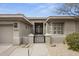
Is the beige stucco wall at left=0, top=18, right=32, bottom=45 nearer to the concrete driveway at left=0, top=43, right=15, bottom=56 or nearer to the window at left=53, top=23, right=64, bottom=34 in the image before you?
the concrete driveway at left=0, top=43, right=15, bottom=56

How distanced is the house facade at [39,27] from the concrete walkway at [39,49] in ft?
0.70

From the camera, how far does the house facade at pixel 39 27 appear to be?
32.0 feet

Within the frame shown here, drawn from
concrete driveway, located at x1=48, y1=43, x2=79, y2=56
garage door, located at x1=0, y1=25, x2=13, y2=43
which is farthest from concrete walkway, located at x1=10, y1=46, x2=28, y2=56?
concrete driveway, located at x1=48, y1=43, x2=79, y2=56

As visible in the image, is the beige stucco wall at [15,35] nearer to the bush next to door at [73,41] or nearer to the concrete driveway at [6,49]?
the concrete driveway at [6,49]

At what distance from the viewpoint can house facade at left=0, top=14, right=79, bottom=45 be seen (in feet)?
32.0

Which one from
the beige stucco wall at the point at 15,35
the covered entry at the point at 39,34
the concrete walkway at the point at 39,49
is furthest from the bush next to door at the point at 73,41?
the beige stucco wall at the point at 15,35

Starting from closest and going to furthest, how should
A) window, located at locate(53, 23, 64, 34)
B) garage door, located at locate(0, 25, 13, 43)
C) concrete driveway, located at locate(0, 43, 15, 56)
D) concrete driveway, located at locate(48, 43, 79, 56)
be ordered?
1. concrete driveway, located at locate(48, 43, 79, 56)
2. concrete driveway, located at locate(0, 43, 15, 56)
3. window, located at locate(53, 23, 64, 34)
4. garage door, located at locate(0, 25, 13, 43)

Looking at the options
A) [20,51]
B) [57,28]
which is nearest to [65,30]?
[57,28]

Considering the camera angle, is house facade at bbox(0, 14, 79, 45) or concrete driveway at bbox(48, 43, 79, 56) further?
house facade at bbox(0, 14, 79, 45)

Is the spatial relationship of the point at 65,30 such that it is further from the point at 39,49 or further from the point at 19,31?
the point at 19,31

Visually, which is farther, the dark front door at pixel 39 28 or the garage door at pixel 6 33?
the garage door at pixel 6 33

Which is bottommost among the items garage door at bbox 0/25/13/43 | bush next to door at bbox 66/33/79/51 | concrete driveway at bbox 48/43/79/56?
concrete driveway at bbox 48/43/79/56

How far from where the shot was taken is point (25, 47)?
9820 millimetres

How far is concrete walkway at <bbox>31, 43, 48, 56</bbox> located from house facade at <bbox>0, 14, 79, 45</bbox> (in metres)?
0.21
